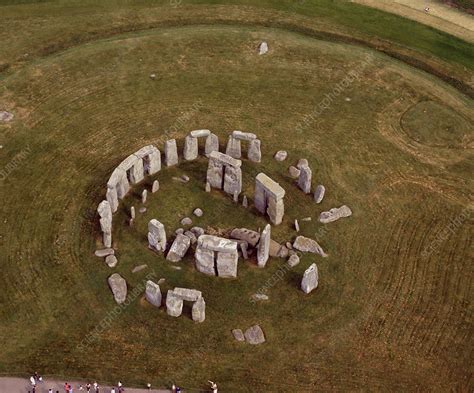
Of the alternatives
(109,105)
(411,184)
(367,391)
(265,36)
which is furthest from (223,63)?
(367,391)

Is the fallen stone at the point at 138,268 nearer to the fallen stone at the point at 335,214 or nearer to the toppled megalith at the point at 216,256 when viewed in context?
the toppled megalith at the point at 216,256

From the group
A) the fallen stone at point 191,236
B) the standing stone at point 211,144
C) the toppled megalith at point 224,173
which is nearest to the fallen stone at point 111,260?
the fallen stone at point 191,236

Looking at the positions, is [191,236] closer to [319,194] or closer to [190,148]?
[190,148]

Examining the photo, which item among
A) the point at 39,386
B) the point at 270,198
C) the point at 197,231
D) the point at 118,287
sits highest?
the point at 270,198

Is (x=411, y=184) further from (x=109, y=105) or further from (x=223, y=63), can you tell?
Result: (x=109, y=105)

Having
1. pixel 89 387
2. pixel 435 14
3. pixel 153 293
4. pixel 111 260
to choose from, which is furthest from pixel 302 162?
pixel 435 14

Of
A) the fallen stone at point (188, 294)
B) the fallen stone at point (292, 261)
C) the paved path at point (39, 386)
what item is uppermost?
the fallen stone at point (188, 294)
